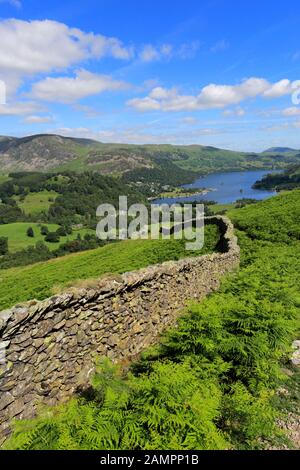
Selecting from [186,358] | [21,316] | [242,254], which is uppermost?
[21,316]

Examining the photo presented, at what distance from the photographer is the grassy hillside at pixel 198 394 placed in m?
5.35

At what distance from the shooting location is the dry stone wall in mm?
7383

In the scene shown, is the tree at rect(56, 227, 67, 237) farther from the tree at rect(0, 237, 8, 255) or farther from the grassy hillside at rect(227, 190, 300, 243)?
the grassy hillside at rect(227, 190, 300, 243)

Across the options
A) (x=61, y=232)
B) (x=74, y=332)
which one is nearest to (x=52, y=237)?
(x=61, y=232)

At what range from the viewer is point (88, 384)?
9141 mm

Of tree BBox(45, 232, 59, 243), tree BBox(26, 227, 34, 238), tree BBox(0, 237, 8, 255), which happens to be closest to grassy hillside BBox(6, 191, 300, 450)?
tree BBox(0, 237, 8, 255)

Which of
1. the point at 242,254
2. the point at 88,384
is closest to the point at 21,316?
the point at 88,384

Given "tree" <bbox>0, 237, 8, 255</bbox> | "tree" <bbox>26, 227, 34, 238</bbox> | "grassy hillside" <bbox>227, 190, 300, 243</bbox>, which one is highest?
"grassy hillside" <bbox>227, 190, 300, 243</bbox>

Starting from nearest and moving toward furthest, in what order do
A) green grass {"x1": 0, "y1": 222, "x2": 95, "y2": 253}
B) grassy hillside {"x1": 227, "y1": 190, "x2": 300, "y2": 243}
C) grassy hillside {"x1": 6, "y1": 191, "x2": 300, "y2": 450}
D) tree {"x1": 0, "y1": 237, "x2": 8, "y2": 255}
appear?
grassy hillside {"x1": 6, "y1": 191, "x2": 300, "y2": 450}
grassy hillside {"x1": 227, "y1": 190, "x2": 300, "y2": 243}
tree {"x1": 0, "y1": 237, "x2": 8, "y2": 255}
green grass {"x1": 0, "y1": 222, "x2": 95, "y2": 253}

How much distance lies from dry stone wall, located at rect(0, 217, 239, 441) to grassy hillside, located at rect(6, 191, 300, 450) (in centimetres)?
88

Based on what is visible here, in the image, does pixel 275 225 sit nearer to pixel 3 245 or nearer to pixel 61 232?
pixel 3 245
